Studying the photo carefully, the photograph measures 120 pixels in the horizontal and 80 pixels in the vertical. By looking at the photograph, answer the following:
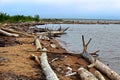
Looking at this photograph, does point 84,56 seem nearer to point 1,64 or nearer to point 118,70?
point 118,70

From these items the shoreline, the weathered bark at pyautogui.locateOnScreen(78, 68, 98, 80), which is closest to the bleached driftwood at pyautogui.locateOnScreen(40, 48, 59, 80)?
the shoreline

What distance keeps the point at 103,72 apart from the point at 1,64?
14.8ft

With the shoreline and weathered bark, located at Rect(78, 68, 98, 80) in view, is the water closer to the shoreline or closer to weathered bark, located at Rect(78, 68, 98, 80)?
the shoreline

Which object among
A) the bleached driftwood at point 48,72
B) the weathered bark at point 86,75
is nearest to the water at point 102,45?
the weathered bark at point 86,75

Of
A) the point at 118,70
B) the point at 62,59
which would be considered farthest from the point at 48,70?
the point at 118,70

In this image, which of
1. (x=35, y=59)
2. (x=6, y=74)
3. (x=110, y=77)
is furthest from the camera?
(x=35, y=59)

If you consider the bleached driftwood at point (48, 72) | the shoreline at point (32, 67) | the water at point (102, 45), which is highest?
the bleached driftwood at point (48, 72)

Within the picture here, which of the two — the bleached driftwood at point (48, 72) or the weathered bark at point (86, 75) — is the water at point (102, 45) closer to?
the weathered bark at point (86, 75)

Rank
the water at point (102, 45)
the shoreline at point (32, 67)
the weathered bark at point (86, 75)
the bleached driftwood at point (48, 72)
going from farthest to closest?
the water at point (102, 45), the shoreline at point (32, 67), the weathered bark at point (86, 75), the bleached driftwood at point (48, 72)

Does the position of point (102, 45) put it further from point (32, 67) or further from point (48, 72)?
point (48, 72)

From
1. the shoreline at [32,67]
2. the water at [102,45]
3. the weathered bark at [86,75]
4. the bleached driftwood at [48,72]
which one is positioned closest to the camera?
the bleached driftwood at [48,72]

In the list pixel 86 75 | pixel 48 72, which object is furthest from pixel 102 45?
pixel 48 72

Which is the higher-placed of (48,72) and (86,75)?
(48,72)

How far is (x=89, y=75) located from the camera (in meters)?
11.5
